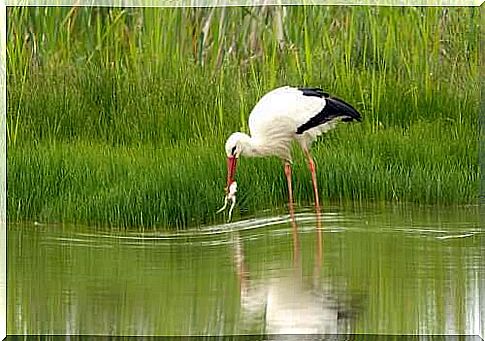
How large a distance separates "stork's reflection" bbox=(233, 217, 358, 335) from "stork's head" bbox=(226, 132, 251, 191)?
0.22 meters

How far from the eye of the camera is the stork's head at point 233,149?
10.6 ft

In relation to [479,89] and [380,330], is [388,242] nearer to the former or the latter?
[380,330]

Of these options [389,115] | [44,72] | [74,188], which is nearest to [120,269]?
[74,188]

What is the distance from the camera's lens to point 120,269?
3223 millimetres

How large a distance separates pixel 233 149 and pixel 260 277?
0.31 m

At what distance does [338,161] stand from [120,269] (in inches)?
22.7

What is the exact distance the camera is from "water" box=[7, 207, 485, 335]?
3.20 m

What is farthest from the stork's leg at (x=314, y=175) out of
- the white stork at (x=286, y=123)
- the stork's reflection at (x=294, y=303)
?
the stork's reflection at (x=294, y=303)

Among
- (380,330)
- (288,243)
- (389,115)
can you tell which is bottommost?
(380,330)

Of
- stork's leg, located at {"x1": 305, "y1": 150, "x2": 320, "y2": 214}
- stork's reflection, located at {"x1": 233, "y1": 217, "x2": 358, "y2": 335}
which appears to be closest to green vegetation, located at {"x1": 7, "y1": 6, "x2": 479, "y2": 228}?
stork's leg, located at {"x1": 305, "y1": 150, "x2": 320, "y2": 214}

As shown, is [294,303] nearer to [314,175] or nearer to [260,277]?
[260,277]

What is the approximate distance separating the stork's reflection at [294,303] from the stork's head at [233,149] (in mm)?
221

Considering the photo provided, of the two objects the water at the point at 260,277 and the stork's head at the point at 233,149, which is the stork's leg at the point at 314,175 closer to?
the water at the point at 260,277

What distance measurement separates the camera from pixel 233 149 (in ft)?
10.6
